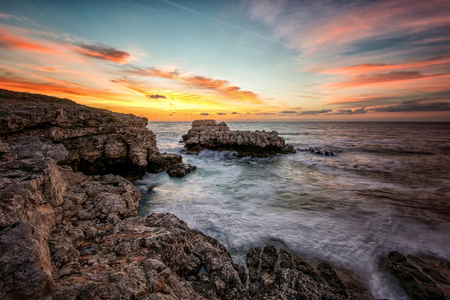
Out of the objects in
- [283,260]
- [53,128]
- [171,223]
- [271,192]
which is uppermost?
[53,128]

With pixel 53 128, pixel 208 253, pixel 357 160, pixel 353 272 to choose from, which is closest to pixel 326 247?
pixel 353 272

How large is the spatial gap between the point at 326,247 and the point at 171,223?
20.6 feet

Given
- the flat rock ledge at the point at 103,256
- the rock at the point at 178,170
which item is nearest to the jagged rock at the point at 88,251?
the flat rock ledge at the point at 103,256

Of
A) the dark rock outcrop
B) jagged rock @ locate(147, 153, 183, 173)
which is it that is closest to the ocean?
jagged rock @ locate(147, 153, 183, 173)

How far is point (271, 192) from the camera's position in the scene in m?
14.3

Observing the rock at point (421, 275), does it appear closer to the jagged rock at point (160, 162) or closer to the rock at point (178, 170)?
the rock at point (178, 170)

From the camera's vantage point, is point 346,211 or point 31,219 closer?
point 31,219

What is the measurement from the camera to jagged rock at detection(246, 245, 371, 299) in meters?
4.79

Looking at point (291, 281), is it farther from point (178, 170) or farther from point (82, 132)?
point (178, 170)

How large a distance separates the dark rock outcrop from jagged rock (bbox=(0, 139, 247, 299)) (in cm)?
539

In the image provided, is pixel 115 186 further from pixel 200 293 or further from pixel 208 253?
pixel 200 293

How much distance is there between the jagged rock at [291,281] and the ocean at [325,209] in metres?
0.67

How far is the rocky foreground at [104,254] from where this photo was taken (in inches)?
115

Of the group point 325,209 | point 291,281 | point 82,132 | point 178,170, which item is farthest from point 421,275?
point 82,132
